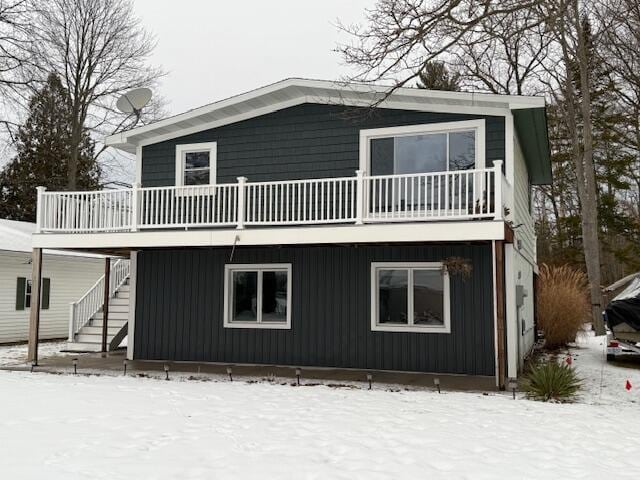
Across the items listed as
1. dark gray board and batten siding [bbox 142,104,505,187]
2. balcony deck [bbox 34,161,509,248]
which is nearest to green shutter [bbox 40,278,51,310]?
balcony deck [bbox 34,161,509,248]

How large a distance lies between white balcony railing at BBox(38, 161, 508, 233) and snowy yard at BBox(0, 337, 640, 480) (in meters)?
3.13

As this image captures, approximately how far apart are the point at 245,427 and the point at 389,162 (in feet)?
21.8

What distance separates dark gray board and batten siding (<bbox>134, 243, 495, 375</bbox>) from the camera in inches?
442

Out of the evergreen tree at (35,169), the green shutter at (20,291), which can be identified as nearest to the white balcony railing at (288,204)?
the green shutter at (20,291)

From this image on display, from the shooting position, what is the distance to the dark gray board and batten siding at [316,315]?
36.8 ft

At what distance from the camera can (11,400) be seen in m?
8.48

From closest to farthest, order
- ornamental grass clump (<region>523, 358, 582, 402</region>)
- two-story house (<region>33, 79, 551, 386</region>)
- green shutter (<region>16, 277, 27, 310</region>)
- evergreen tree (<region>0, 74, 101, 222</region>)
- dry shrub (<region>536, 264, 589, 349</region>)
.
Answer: ornamental grass clump (<region>523, 358, 582, 402</region>) → two-story house (<region>33, 79, 551, 386</region>) → dry shrub (<region>536, 264, 589, 349</region>) → green shutter (<region>16, 277, 27, 310</region>) → evergreen tree (<region>0, 74, 101, 222</region>)

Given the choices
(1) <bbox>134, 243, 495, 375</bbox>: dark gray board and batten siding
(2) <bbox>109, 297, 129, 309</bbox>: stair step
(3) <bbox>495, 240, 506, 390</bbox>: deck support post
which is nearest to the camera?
(3) <bbox>495, 240, 506, 390</bbox>: deck support post

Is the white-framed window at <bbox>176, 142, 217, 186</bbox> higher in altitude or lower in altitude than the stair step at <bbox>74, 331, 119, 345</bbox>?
higher

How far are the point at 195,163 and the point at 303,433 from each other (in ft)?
27.4

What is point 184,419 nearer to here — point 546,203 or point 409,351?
point 409,351

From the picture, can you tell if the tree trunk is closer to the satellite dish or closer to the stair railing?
the satellite dish

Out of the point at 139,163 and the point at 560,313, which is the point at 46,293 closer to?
the point at 139,163

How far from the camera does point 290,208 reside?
12500 millimetres
